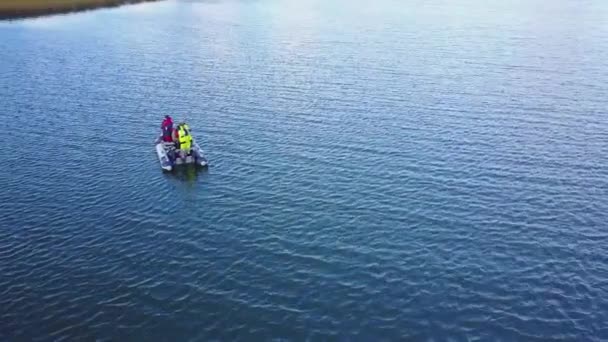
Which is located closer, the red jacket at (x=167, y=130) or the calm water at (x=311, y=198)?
the calm water at (x=311, y=198)

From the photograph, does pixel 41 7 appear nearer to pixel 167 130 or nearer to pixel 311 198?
pixel 167 130

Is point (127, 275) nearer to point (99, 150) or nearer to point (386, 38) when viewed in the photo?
point (99, 150)

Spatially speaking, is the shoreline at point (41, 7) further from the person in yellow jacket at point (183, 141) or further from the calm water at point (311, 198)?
the person in yellow jacket at point (183, 141)

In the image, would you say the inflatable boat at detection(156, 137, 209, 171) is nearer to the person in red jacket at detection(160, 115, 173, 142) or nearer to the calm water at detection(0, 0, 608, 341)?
the calm water at detection(0, 0, 608, 341)

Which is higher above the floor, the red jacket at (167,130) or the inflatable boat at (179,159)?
the red jacket at (167,130)

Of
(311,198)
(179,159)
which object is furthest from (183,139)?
(311,198)

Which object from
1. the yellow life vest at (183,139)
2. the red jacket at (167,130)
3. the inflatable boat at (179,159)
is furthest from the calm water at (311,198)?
the yellow life vest at (183,139)
